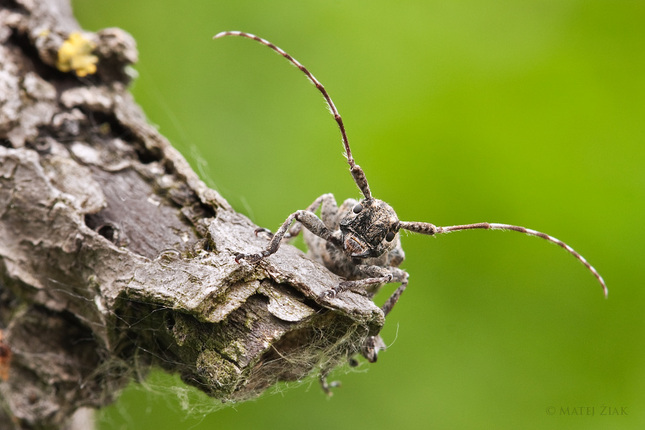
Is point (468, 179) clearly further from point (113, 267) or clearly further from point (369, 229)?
point (113, 267)

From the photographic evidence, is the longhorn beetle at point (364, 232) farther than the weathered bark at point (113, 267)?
Yes

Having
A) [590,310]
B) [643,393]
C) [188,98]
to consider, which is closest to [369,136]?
[188,98]

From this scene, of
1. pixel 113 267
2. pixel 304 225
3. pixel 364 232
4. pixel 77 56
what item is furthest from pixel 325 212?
pixel 77 56

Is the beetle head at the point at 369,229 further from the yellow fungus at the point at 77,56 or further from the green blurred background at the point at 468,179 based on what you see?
the yellow fungus at the point at 77,56

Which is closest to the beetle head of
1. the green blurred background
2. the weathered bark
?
the weathered bark

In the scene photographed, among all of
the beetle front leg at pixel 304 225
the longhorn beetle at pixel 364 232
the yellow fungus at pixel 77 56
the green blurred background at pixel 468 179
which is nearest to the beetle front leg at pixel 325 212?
the longhorn beetle at pixel 364 232

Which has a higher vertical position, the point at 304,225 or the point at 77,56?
the point at 77,56
